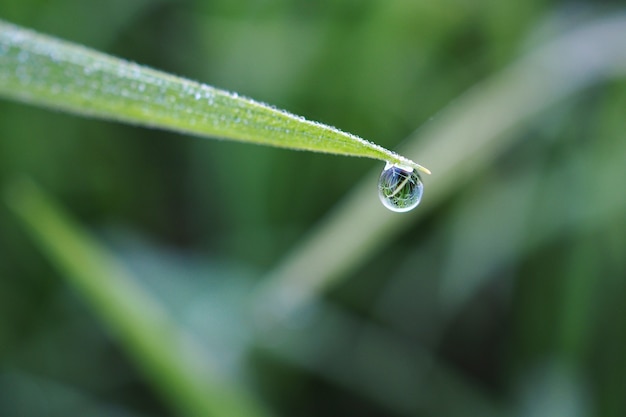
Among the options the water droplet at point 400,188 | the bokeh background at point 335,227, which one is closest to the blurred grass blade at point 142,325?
the bokeh background at point 335,227

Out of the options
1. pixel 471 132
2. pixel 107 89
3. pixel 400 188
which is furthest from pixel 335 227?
pixel 107 89

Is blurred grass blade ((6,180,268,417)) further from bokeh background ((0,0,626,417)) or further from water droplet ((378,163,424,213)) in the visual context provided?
water droplet ((378,163,424,213))

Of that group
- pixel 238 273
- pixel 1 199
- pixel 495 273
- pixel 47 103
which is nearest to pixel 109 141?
pixel 1 199

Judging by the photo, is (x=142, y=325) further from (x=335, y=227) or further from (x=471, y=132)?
(x=471, y=132)

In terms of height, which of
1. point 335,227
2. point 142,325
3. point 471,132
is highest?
point 471,132

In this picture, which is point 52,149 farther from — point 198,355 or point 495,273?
point 495,273

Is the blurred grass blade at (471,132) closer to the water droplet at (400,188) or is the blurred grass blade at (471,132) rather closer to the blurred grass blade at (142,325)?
the blurred grass blade at (142,325)
